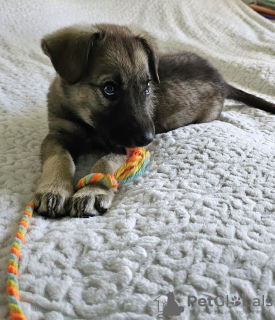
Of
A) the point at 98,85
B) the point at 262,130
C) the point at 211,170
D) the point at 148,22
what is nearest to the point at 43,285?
the point at 211,170

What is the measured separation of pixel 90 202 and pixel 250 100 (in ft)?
5.16

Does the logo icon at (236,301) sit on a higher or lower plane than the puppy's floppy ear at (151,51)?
lower

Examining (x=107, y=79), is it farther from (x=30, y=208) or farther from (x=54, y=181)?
(x=30, y=208)

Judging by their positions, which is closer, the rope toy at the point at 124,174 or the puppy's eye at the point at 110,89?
the rope toy at the point at 124,174

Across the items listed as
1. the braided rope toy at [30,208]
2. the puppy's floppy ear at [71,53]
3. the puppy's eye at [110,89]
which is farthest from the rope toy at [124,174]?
the puppy's floppy ear at [71,53]

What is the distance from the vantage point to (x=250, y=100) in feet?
7.76

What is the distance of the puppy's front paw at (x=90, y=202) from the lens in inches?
49.2

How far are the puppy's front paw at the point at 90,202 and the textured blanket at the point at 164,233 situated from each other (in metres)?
0.04

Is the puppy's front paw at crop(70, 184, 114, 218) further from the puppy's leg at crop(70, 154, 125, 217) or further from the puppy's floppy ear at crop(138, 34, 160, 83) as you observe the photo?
the puppy's floppy ear at crop(138, 34, 160, 83)

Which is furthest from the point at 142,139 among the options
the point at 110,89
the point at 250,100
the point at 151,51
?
the point at 250,100

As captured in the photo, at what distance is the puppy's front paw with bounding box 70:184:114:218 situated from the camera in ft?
4.10

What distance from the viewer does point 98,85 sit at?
1.60 meters

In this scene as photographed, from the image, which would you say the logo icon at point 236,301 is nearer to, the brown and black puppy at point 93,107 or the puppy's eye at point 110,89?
the brown and black puppy at point 93,107

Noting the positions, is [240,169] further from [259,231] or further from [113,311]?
[113,311]
